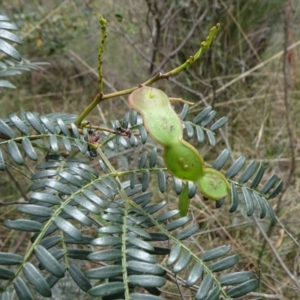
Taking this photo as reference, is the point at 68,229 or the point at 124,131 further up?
Result: the point at 124,131

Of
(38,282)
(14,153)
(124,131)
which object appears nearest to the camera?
(38,282)

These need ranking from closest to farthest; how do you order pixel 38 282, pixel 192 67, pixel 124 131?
pixel 38 282 → pixel 124 131 → pixel 192 67

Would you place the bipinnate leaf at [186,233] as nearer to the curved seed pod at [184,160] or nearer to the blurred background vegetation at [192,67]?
the curved seed pod at [184,160]

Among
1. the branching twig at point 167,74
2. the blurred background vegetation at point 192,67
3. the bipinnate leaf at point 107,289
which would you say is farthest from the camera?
the blurred background vegetation at point 192,67

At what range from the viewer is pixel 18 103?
1944 mm

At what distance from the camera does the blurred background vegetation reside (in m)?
1.76

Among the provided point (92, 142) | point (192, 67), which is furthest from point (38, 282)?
point (192, 67)

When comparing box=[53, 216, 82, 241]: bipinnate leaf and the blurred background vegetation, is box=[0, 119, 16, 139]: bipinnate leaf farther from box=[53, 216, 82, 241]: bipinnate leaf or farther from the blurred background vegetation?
the blurred background vegetation

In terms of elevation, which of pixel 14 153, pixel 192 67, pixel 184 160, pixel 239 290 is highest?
pixel 192 67

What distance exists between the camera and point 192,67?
2.05 metres

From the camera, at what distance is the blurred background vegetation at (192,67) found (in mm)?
1758

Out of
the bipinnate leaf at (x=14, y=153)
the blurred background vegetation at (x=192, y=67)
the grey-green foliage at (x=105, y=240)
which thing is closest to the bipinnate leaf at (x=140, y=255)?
the grey-green foliage at (x=105, y=240)

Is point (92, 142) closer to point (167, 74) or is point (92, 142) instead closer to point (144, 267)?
point (167, 74)

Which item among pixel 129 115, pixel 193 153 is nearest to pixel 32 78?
pixel 129 115
